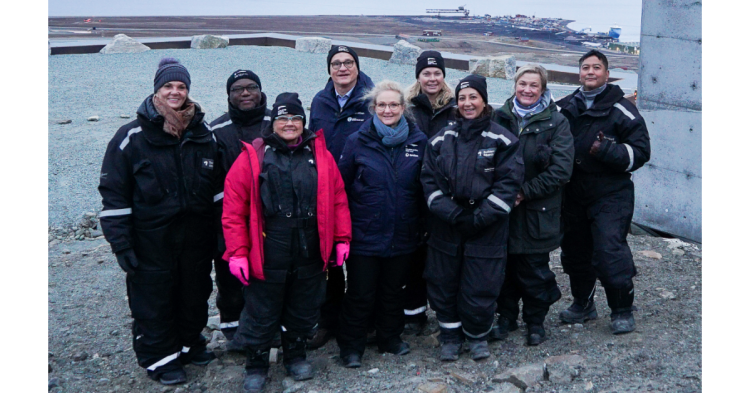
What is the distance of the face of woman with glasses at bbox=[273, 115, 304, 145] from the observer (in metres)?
4.19

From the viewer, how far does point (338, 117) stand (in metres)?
4.95

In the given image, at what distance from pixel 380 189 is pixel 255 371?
141 centimetres

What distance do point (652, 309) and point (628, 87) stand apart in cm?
1159

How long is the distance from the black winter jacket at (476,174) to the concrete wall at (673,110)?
328 centimetres

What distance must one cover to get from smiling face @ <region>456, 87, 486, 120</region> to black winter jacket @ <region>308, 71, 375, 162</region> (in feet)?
2.47

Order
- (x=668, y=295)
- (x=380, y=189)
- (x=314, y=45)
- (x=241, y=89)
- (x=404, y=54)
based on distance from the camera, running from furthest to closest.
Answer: (x=314, y=45)
(x=404, y=54)
(x=668, y=295)
(x=241, y=89)
(x=380, y=189)

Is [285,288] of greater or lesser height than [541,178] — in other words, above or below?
below

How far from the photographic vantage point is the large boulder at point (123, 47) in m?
19.8

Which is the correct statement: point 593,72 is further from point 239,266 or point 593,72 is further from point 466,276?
point 239,266

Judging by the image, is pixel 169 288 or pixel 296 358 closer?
pixel 169 288

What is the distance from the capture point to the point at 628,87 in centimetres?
1589

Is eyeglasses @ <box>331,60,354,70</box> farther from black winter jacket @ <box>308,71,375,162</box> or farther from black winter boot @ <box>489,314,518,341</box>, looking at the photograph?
black winter boot @ <box>489,314,518,341</box>

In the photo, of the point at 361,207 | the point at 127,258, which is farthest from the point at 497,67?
the point at 127,258

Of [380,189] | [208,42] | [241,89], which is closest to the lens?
[380,189]
